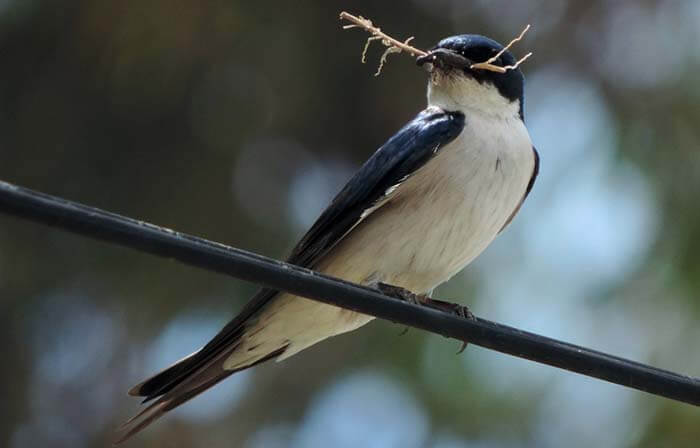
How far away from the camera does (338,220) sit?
4078 mm

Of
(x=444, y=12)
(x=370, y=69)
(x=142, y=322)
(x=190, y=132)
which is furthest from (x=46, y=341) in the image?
(x=444, y=12)

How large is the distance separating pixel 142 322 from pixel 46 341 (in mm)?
465

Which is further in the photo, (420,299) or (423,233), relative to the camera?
(423,233)

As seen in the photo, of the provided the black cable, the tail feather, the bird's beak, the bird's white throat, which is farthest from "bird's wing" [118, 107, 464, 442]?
the black cable

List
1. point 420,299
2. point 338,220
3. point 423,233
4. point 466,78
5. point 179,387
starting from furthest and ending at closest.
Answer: point 466,78
point 338,220
point 423,233
point 179,387
point 420,299

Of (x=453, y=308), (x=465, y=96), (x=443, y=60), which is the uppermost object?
(x=443, y=60)

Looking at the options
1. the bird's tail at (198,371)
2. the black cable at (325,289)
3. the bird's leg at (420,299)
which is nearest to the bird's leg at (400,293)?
the bird's leg at (420,299)

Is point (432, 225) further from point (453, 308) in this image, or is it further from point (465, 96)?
point (465, 96)

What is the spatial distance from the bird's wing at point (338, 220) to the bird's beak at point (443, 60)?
0.25m

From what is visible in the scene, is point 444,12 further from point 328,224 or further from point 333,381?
point 328,224

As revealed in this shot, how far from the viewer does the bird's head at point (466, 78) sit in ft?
14.5

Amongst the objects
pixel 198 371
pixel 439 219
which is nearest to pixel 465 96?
pixel 439 219

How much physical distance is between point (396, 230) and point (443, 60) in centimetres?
74

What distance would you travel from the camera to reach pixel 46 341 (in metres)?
6.12
